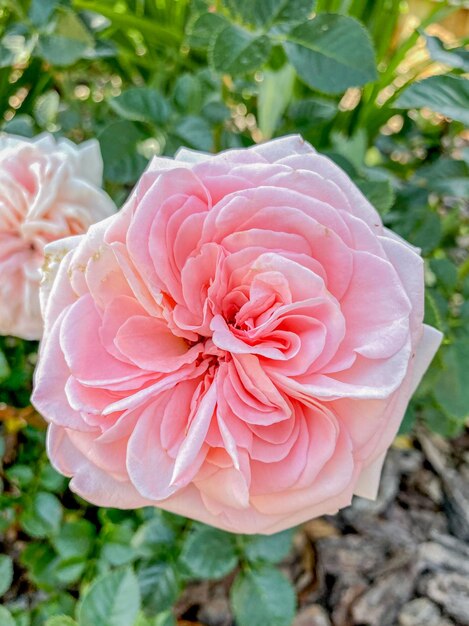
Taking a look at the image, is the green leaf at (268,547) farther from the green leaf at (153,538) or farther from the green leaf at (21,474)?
the green leaf at (21,474)

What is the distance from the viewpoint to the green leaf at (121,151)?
0.63 meters

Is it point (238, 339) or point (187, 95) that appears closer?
point (238, 339)

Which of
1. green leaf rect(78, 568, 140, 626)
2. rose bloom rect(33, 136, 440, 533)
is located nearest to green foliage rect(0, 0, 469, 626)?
green leaf rect(78, 568, 140, 626)

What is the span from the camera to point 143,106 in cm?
62

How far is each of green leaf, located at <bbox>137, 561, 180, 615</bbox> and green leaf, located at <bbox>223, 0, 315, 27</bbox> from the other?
507 mm

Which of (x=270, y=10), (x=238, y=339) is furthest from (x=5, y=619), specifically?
(x=270, y=10)

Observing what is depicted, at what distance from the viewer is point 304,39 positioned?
552 millimetres

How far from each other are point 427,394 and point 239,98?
1.42 ft

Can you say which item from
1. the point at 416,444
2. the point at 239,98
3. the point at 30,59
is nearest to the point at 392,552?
→ the point at 416,444

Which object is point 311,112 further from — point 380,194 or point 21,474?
point 21,474

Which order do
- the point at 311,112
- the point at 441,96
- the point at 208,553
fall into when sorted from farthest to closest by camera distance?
the point at 311,112, the point at 208,553, the point at 441,96

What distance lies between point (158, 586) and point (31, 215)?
0.36 meters

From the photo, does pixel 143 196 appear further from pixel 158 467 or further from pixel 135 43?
pixel 135 43

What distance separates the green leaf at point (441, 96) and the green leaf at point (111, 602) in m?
0.42
